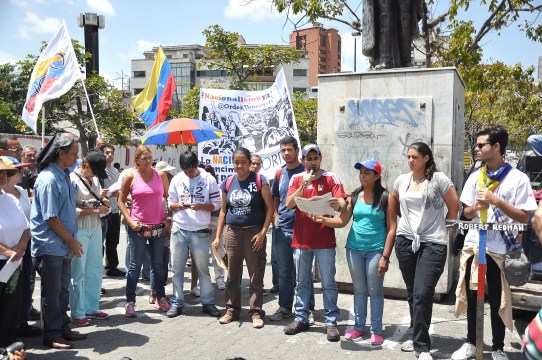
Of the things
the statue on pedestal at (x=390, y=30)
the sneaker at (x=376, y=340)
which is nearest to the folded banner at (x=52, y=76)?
the statue on pedestal at (x=390, y=30)

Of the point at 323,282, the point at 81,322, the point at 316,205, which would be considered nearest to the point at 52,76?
the point at 81,322

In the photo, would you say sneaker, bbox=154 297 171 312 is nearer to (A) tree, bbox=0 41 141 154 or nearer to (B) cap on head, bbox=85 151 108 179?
(B) cap on head, bbox=85 151 108 179

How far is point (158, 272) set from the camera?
20.1 ft

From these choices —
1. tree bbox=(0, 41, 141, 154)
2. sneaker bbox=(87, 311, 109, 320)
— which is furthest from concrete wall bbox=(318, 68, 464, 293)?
tree bbox=(0, 41, 141, 154)

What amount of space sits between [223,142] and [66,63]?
10.2 feet

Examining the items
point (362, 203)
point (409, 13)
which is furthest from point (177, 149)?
point (362, 203)

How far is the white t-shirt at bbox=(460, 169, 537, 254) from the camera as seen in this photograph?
13.8 feet

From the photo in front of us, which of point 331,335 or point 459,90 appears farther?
point 459,90

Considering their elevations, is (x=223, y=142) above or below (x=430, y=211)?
above

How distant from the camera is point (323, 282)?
527 centimetres

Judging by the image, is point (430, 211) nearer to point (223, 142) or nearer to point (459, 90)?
point (459, 90)

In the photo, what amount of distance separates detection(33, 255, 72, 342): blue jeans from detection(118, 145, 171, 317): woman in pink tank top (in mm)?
970

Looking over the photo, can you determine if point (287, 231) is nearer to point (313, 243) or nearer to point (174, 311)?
point (313, 243)

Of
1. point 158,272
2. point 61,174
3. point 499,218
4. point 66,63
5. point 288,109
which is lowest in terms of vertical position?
point 158,272
